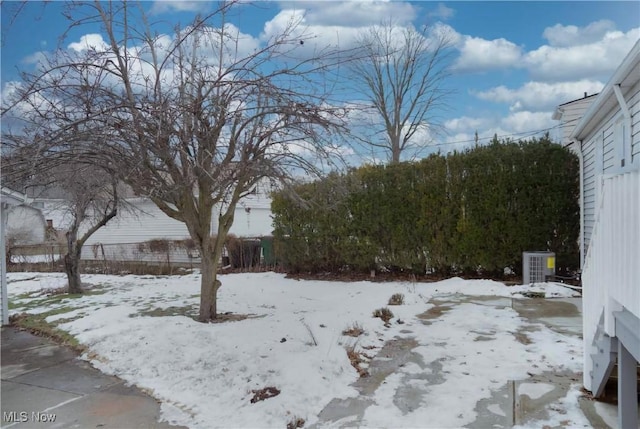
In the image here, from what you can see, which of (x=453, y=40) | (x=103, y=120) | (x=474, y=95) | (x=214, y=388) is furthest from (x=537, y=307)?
(x=453, y=40)

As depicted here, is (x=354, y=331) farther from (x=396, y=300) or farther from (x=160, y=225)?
(x=160, y=225)

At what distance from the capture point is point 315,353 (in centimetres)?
446

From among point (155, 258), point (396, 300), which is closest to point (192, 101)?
point (396, 300)

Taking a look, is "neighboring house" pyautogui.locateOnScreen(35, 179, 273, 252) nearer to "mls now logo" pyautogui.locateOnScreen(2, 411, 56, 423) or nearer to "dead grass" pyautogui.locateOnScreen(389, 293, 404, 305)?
"dead grass" pyautogui.locateOnScreen(389, 293, 404, 305)

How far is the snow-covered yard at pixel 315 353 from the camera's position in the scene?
342 centimetres

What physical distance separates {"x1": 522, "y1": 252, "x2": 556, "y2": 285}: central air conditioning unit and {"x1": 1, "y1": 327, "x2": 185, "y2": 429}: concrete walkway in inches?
281

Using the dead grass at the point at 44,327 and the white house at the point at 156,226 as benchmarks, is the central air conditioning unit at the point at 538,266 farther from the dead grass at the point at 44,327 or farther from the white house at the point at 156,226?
the white house at the point at 156,226

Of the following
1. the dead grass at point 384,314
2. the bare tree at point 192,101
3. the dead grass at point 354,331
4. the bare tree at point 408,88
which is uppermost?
the bare tree at point 408,88

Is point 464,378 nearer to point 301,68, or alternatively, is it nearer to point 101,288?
point 301,68

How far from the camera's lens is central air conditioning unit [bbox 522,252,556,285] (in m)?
8.20

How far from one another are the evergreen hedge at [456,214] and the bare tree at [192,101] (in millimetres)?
2678

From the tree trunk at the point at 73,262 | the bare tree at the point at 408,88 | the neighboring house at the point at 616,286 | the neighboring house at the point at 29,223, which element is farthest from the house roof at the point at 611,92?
the neighboring house at the point at 29,223

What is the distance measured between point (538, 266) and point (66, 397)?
784cm

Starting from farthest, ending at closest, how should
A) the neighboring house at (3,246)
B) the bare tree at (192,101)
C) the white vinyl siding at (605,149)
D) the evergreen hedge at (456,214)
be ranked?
1. the evergreen hedge at (456,214)
2. the neighboring house at (3,246)
3. the white vinyl siding at (605,149)
4. the bare tree at (192,101)
